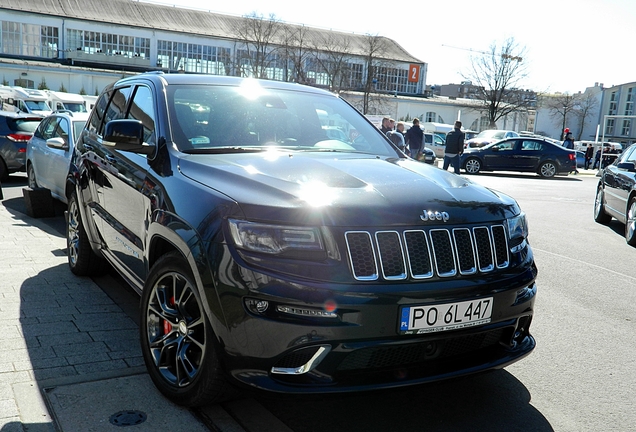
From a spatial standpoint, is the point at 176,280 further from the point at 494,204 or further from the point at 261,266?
the point at 494,204

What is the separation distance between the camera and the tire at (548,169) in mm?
25656

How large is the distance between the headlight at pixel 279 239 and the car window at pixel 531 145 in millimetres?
24534

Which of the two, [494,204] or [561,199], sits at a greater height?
[494,204]

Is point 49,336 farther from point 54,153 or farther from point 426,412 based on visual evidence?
point 54,153

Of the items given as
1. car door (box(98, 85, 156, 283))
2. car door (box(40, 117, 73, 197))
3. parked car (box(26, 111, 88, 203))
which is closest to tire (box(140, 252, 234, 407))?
car door (box(98, 85, 156, 283))

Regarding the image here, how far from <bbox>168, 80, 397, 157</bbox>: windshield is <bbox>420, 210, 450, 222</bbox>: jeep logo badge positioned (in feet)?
4.49

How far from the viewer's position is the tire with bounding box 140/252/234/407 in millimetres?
3043

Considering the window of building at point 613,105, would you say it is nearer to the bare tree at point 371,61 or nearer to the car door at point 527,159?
the bare tree at point 371,61

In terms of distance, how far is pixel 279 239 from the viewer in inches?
112

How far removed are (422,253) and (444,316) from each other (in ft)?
1.00

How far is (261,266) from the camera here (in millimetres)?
2801

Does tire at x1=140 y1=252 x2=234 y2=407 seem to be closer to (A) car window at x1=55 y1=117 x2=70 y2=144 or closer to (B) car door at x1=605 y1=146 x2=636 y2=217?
(A) car window at x1=55 y1=117 x2=70 y2=144

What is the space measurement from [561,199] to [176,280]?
1442cm

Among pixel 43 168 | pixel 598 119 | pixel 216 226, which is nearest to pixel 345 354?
pixel 216 226
